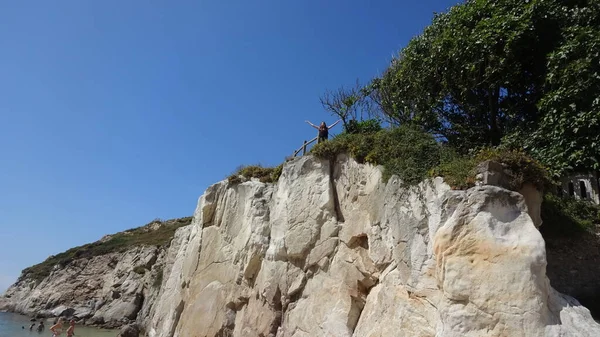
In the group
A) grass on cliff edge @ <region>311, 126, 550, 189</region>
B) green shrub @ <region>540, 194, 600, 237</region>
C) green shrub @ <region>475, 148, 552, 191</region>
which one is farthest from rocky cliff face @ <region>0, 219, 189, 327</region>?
green shrub @ <region>475, 148, 552, 191</region>

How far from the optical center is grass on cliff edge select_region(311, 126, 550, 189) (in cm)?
913

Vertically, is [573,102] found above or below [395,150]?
above

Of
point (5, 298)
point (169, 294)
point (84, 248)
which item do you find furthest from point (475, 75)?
point (5, 298)

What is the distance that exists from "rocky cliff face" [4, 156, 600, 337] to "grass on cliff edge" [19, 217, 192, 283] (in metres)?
30.3

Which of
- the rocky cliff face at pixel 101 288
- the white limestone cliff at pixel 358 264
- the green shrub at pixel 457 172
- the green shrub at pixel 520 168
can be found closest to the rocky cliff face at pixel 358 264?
the white limestone cliff at pixel 358 264

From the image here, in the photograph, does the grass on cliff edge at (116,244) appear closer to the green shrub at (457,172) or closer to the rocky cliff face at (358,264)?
the rocky cliff face at (358,264)

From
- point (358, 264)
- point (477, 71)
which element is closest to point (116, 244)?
point (358, 264)

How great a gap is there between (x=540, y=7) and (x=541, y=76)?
87.6 inches

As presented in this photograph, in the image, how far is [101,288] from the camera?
4528 centimetres

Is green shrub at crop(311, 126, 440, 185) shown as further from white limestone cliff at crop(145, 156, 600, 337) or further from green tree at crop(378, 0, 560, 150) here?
green tree at crop(378, 0, 560, 150)

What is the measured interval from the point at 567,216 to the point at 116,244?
5072 centimetres

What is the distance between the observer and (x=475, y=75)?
14875 millimetres

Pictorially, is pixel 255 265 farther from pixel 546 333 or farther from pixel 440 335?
pixel 546 333

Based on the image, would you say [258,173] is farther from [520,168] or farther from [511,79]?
[520,168]
